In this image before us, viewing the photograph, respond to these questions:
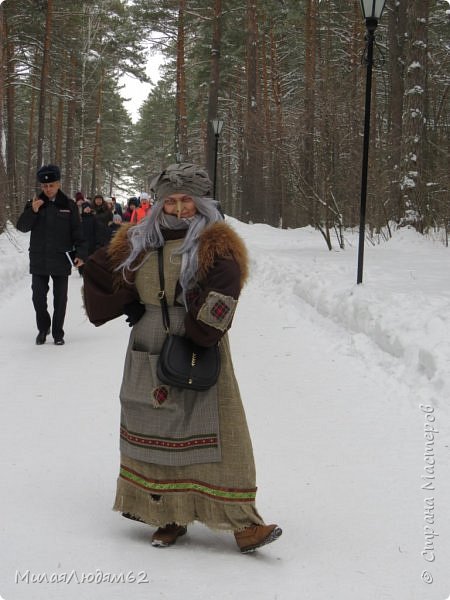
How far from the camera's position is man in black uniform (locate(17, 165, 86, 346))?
7570 millimetres

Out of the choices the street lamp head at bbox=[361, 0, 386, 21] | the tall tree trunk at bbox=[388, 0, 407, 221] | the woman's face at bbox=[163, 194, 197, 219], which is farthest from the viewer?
the tall tree trunk at bbox=[388, 0, 407, 221]

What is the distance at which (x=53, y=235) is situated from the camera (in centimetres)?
765

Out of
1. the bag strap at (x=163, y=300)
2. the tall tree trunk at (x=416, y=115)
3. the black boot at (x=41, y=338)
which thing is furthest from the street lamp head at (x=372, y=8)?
the bag strap at (x=163, y=300)

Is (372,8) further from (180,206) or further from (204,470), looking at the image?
(204,470)

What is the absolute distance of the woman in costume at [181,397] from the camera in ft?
9.72

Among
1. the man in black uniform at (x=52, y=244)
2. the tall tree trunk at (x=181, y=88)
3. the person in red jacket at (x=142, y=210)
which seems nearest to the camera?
the man in black uniform at (x=52, y=244)

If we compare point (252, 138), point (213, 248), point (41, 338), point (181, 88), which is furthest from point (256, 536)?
point (181, 88)

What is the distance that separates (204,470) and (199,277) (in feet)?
2.98

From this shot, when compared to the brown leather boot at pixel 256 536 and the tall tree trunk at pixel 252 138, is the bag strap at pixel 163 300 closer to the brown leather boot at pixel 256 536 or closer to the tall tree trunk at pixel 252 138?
the brown leather boot at pixel 256 536

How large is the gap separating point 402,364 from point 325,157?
9113mm

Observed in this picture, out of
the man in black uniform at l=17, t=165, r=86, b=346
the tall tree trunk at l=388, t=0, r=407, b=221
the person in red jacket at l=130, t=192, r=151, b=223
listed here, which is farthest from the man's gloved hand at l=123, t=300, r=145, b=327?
the tall tree trunk at l=388, t=0, r=407, b=221

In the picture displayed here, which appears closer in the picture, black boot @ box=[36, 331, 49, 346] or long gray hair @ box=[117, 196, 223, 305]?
long gray hair @ box=[117, 196, 223, 305]

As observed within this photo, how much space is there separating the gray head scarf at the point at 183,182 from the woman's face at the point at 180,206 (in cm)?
3

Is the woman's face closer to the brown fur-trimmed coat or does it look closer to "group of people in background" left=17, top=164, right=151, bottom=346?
the brown fur-trimmed coat
